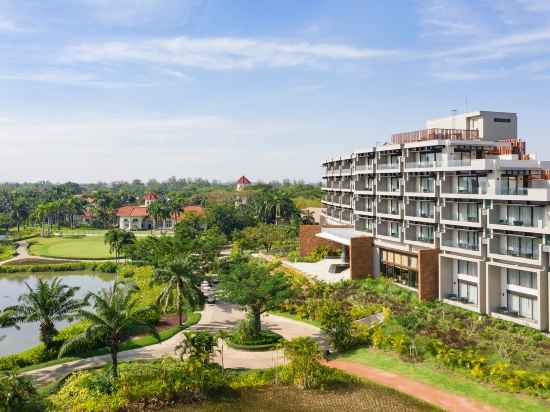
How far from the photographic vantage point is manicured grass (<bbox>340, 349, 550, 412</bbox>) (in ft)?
84.9

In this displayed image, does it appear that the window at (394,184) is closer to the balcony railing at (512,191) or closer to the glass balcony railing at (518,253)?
the balcony railing at (512,191)

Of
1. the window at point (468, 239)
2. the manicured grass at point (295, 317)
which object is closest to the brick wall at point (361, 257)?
the window at point (468, 239)

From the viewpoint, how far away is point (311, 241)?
72.4 m

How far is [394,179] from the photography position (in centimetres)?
5575

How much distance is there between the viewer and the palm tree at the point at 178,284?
41.9 metres

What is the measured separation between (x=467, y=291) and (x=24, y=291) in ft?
186

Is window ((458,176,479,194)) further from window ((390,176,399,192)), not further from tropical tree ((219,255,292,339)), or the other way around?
tropical tree ((219,255,292,339))

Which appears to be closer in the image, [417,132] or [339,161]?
[417,132]

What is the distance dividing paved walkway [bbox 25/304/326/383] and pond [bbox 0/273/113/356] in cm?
866

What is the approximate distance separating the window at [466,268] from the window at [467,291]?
3.01 feet

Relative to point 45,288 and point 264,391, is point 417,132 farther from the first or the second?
point 45,288

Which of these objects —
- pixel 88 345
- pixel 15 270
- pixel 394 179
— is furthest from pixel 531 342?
pixel 15 270

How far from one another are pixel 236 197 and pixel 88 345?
135m

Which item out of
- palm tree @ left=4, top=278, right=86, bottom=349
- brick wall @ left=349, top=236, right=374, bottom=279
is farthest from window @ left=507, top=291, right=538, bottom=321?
palm tree @ left=4, top=278, right=86, bottom=349
